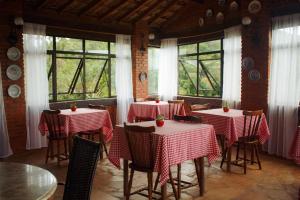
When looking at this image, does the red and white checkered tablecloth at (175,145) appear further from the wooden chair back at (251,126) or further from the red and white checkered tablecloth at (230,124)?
the wooden chair back at (251,126)

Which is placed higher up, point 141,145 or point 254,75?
point 254,75

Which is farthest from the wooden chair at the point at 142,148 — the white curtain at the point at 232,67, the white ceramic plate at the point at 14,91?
the white curtain at the point at 232,67

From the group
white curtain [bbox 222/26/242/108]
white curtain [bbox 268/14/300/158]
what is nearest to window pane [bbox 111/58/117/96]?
white curtain [bbox 222/26/242/108]

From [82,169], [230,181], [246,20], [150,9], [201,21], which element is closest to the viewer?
[82,169]

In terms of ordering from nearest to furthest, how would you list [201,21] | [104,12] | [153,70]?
[104,12] → [201,21] → [153,70]

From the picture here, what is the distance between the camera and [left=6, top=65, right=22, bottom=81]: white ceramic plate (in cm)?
565

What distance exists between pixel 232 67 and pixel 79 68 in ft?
10.9

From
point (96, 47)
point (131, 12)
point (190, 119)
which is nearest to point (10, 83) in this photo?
point (96, 47)

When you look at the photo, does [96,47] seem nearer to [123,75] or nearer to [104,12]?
[104,12]

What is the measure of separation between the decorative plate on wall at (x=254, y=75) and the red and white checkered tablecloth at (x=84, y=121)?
281cm

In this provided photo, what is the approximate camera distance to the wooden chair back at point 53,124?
4957mm

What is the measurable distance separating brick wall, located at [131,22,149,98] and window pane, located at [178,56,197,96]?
3.13 ft

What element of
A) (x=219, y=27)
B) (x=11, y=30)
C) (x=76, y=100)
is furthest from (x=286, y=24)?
(x=11, y=30)

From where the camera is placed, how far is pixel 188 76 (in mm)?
7973
